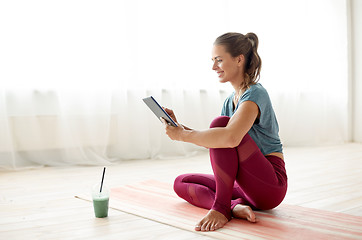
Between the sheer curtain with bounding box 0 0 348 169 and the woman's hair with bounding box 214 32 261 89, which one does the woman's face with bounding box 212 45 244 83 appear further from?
the sheer curtain with bounding box 0 0 348 169

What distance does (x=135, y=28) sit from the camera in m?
3.49

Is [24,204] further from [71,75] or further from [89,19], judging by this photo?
[89,19]

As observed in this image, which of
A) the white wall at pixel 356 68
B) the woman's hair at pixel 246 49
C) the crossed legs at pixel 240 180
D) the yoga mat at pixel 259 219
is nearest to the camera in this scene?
the yoga mat at pixel 259 219

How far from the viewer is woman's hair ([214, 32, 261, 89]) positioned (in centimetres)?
155

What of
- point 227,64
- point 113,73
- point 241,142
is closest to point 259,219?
point 241,142

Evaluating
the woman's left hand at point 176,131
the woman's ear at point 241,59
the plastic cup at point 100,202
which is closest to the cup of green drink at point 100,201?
the plastic cup at point 100,202

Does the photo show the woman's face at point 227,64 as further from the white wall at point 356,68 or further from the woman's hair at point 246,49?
the white wall at point 356,68

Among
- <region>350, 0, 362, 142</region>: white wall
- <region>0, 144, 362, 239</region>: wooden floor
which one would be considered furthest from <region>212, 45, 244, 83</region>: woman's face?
<region>350, 0, 362, 142</region>: white wall

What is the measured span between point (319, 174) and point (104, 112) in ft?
5.62

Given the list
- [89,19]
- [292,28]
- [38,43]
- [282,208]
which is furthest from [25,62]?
[292,28]

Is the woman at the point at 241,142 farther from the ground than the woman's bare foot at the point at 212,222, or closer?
farther from the ground

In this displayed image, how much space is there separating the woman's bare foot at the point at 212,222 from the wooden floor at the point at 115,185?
4 centimetres

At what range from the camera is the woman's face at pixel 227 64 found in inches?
61.4

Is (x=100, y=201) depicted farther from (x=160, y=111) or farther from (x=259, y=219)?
(x=259, y=219)
